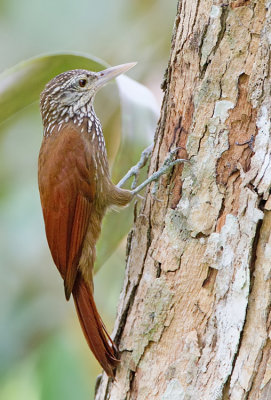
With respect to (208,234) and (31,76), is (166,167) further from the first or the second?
(31,76)

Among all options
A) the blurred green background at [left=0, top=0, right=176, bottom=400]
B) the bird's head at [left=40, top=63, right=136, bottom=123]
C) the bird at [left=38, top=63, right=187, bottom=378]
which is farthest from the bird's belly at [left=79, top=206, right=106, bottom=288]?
the bird's head at [left=40, top=63, right=136, bottom=123]

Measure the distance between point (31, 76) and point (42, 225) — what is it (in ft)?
4.77

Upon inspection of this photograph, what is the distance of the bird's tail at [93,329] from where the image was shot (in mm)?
2135

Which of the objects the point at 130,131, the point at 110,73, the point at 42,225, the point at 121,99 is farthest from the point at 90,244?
the point at 42,225

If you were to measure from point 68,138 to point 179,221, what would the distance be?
2.96 ft

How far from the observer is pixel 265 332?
171cm

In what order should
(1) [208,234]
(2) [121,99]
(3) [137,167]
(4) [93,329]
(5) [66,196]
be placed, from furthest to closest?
(3) [137,167] < (5) [66,196] < (2) [121,99] < (4) [93,329] < (1) [208,234]

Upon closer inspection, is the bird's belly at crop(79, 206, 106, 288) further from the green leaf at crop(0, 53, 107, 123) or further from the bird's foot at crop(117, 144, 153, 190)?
the green leaf at crop(0, 53, 107, 123)

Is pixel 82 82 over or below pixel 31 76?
over

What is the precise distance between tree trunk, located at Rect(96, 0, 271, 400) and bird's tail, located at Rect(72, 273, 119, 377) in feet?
0.13

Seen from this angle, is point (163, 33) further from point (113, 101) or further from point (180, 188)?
point (180, 188)

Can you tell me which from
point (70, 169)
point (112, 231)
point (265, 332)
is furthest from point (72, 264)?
point (265, 332)

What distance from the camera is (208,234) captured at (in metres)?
1.92

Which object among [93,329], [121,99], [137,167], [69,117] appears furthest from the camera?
[69,117]
